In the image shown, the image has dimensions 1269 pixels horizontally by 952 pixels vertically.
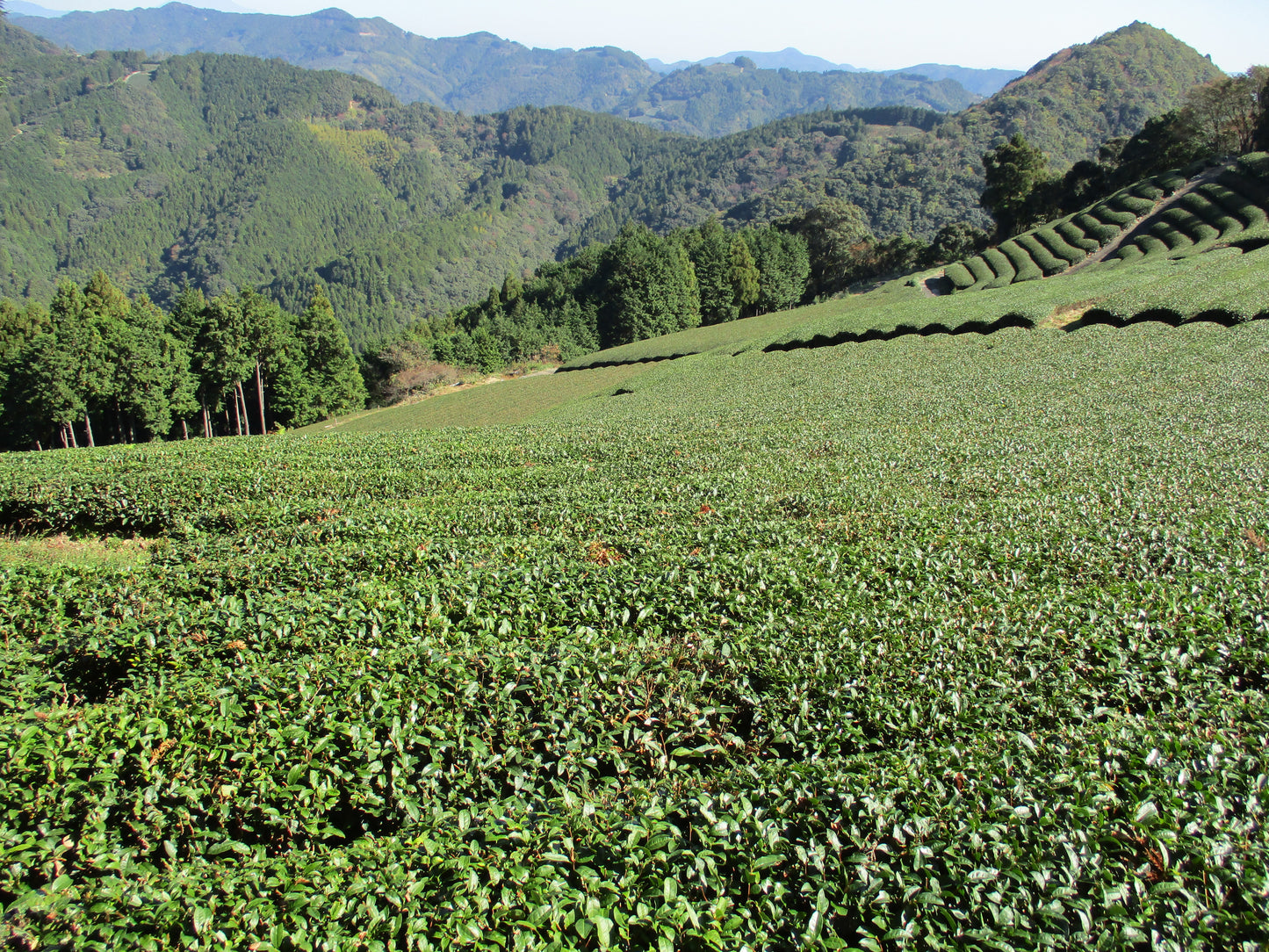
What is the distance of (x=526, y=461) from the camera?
692 inches

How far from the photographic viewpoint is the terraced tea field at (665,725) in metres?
3.55

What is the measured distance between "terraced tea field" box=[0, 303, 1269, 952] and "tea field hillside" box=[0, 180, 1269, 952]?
0.04 meters

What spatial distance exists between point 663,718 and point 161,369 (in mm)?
50947

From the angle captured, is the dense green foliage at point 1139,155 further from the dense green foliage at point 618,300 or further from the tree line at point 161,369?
the tree line at point 161,369

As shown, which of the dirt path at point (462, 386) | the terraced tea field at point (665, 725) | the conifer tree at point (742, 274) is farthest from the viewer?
the conifer tree at point (742, 274)

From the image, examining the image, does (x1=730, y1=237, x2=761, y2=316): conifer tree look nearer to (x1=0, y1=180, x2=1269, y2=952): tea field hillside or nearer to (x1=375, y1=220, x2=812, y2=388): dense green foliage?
(x1=375, y1=220, x2=812, y2=388): dense green foliage

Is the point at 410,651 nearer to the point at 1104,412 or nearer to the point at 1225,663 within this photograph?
the point at 1225,663

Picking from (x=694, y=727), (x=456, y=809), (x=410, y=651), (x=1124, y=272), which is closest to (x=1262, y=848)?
(x=694, y=727)

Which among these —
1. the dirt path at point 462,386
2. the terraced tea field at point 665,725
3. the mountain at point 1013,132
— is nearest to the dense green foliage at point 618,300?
the dirt path at point 462,386

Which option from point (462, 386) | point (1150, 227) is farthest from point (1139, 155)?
point (462, 386)

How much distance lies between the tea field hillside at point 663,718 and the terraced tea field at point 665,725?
35 millimetres

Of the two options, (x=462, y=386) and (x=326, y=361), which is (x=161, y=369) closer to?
(x=326, y=361)

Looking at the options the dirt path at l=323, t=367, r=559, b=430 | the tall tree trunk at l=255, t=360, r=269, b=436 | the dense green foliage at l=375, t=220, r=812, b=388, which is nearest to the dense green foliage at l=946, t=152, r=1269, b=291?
the dense green foliage at l=375, t=220, r=812, b=388

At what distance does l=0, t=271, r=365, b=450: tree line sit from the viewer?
4141 cm
